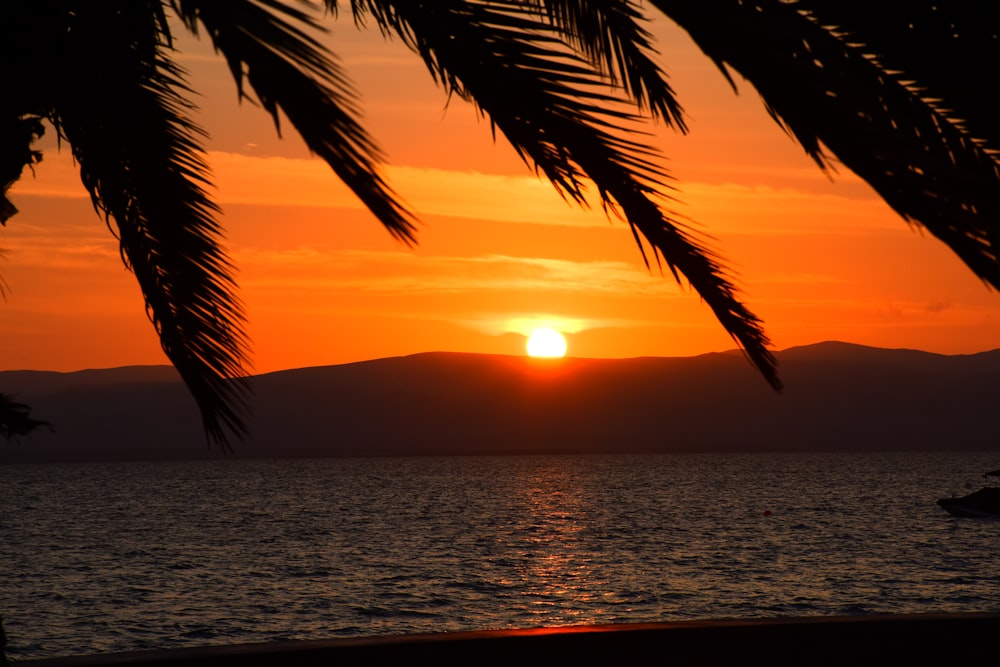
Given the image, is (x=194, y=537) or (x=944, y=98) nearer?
(x=944, y=98)

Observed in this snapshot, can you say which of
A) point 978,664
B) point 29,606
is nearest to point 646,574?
point 29,606

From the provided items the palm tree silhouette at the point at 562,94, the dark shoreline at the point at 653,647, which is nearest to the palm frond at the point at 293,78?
the palm tree silhouette at the point at 562,94

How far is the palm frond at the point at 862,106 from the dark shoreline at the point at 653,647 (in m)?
3.79

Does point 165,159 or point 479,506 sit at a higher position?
point 165,159

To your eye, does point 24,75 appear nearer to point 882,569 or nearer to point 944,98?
point 944,98

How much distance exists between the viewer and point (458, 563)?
5047 cm

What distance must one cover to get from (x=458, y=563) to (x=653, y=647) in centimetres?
4462

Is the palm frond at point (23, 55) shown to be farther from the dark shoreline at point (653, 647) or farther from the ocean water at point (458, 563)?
the ocean water at point (458, 563)

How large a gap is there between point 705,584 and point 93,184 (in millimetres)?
38988

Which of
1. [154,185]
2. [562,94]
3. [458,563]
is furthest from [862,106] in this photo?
[458,563]

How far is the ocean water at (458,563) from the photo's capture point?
34.7 meters

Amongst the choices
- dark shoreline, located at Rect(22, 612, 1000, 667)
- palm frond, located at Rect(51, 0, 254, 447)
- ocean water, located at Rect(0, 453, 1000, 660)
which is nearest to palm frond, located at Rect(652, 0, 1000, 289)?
palm frond, located at Rect(51, 0, 254, 447)

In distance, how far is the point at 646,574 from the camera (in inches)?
1789

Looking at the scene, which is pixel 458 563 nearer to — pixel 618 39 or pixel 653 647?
pixel 653 647
